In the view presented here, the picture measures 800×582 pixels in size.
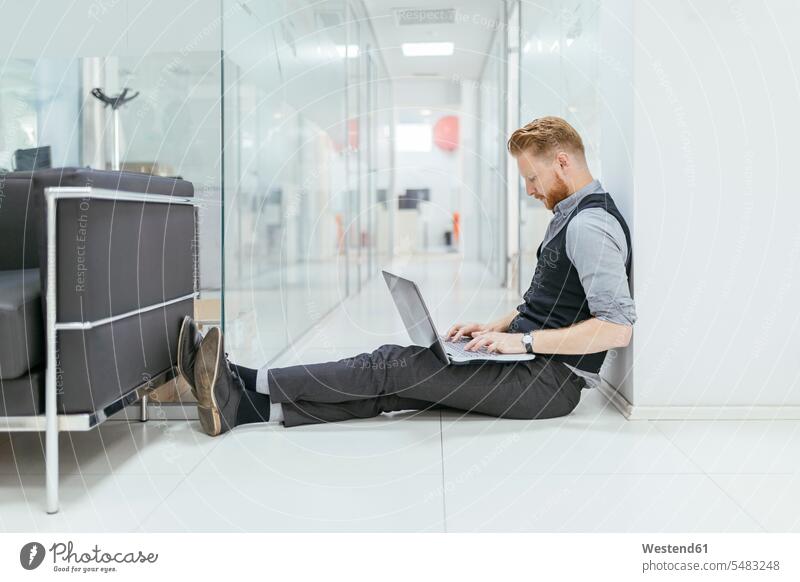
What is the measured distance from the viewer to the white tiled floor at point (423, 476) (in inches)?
62.3

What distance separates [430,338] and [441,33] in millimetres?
6962

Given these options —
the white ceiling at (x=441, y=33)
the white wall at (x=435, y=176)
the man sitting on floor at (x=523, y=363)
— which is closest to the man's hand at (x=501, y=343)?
the man sitting on floor at (x=523, y=363)

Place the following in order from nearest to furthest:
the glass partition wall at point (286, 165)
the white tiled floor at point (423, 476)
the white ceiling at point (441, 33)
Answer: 1. the white tiled floor at point (423, 476)
2. the glass partition wall at point (286, 165)
3. the white ceiling at point (441, 33)

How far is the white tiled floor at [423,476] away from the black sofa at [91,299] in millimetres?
221

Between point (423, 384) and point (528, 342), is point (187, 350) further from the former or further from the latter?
point (528, 342)

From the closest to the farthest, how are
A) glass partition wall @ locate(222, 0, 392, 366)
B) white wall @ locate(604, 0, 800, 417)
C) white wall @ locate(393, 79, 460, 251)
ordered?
white wall @ locate(604, 0, 800, 417) < glass partition wall @ locate(222, 0, 392, 366) < white wall @ locate(393, 79, 460, 251)

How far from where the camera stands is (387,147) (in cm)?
1216

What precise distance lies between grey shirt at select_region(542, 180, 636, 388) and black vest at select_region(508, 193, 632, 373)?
60 mm

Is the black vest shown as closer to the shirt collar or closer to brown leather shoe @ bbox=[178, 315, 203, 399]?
the shirt collar

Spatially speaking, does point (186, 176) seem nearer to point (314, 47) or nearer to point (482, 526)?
point (314, 47)

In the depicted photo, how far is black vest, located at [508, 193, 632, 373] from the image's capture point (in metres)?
2.31

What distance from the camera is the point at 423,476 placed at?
1.88 m
